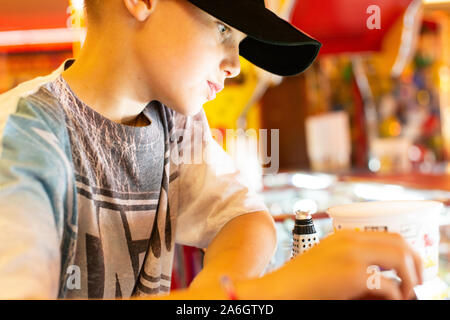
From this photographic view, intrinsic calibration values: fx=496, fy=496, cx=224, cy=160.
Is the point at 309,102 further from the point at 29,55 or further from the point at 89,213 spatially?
the point at 89,213

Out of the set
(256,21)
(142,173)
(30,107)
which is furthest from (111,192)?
(256,21)

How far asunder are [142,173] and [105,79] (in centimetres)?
17

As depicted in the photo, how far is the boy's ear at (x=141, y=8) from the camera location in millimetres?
697

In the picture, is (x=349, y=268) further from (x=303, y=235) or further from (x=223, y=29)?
(x=223, y=29)

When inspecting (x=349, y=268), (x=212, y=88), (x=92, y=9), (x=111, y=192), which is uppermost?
(x=92, y=9)

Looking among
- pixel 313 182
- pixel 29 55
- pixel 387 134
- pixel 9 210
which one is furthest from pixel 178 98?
pixel 29 55

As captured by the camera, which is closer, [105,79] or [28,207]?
[28,207]

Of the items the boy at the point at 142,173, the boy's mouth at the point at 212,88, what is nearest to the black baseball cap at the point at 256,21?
the boy at the point at 142,173

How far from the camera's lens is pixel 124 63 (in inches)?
29.3

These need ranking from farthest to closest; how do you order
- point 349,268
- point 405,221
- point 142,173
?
point 142,173 < point 405,221 < point 349,268

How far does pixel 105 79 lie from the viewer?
75 cm

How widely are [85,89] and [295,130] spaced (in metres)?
4.45

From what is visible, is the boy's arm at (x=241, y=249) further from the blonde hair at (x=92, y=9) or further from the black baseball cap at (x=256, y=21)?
the blonde hair at (x=92, y=9)

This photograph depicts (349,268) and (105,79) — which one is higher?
(105,79)
